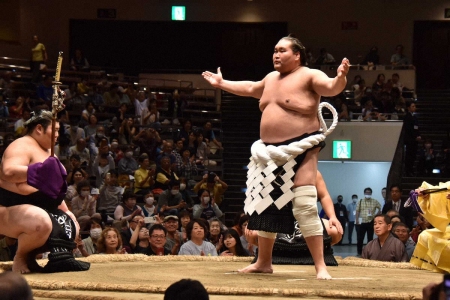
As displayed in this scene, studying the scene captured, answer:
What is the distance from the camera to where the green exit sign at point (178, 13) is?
14.2 m

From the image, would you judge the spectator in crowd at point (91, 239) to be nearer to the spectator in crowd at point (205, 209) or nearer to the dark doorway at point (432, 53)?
the spectator in crowd at point (205, 209)

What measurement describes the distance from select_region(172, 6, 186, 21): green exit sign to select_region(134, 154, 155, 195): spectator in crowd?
6.34m

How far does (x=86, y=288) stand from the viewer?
2.92 m

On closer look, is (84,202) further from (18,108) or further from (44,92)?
(44,92)

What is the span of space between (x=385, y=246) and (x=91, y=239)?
1897mm

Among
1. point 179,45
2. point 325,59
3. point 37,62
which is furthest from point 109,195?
point 179,45

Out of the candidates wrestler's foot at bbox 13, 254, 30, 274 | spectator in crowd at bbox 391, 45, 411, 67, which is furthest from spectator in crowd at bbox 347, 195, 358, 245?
wrestler's foot at bbox 13, 254, 30, 274

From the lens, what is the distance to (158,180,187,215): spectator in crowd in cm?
741

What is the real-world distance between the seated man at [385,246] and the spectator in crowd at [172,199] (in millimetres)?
2557

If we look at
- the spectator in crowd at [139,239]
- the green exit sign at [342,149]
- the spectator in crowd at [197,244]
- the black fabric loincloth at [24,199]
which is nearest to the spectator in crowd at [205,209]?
the spectator in crowd at [139,239]

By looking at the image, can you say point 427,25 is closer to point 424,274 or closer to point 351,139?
point 351,139

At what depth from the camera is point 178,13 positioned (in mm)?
14203

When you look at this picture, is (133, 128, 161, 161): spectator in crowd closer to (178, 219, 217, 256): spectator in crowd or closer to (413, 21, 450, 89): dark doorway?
(178, 219, 217, 256): spectator in crowd

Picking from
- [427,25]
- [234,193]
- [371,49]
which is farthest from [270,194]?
[427,25]
